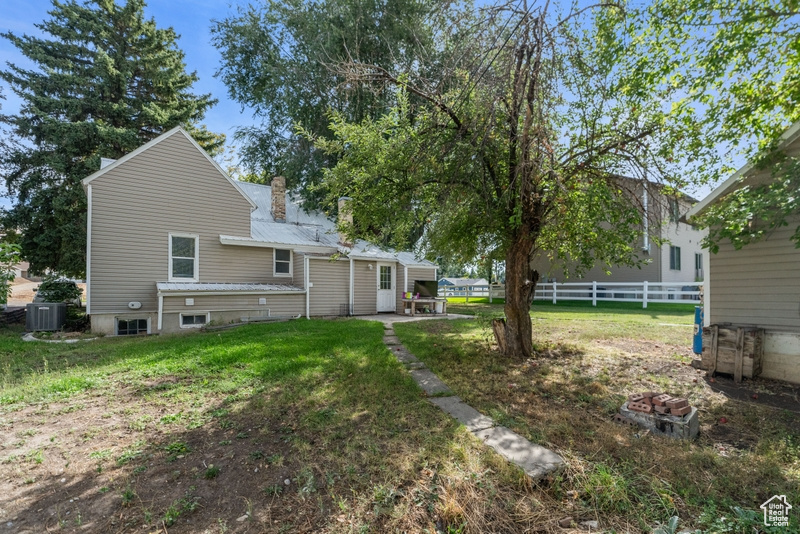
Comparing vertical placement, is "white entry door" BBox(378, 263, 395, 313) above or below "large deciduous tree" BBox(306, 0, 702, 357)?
A: below

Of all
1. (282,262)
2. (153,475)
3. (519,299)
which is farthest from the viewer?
(282,262)

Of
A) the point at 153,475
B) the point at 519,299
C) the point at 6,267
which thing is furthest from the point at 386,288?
the point at 153,475

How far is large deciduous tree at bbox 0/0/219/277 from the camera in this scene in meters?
14.5

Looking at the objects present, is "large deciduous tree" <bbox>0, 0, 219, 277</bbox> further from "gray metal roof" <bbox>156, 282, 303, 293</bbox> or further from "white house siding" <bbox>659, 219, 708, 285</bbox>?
"white house siding" <bbox>659, 219, 708, 285</bbox>

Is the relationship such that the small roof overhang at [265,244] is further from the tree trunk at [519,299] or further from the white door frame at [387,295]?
the tree trunk at [519,299]

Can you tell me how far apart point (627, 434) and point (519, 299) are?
3401 mm

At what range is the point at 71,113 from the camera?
49.9ft

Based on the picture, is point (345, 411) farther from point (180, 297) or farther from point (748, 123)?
point (180, 297)

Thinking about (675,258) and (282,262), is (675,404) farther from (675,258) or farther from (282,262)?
(675,258)

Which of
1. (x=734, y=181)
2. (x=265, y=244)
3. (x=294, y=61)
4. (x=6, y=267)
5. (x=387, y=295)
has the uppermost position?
(x=294, y=61)

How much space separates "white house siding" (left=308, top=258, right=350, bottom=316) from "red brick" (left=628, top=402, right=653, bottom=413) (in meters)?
11.1

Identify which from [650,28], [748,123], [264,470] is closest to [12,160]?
[264,470]

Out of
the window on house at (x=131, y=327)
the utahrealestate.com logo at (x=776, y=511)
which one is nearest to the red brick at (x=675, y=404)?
the utahrealestate.com logo at (x=776, y=511)

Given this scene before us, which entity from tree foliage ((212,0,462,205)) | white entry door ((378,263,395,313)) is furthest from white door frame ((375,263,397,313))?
tree foliage ((212,0,462,205))
